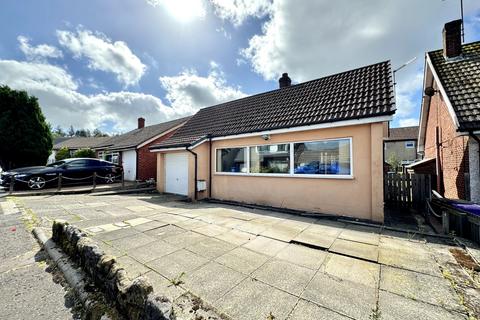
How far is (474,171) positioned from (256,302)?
298 inches

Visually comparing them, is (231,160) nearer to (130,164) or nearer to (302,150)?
(302,150)

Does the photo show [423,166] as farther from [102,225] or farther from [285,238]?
[102,225]

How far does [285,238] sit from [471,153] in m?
6.17

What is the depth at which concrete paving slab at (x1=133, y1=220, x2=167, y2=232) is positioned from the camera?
5.23 meters

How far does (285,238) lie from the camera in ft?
15.3

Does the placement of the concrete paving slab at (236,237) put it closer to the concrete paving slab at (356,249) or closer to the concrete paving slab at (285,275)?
the concrete paving slab at (285,275)

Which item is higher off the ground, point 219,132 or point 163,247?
point 219,132

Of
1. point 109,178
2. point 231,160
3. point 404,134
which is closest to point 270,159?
point 231,160

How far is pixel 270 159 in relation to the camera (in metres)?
8.23

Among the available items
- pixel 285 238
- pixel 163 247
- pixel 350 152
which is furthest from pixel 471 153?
pixel 163 247

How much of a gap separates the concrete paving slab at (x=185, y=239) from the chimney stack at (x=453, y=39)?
41.0 feet

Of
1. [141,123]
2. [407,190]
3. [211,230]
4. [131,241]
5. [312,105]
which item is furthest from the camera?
[141,123]

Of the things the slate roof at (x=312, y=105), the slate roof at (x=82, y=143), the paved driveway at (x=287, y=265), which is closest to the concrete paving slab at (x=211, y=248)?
the paved driveway at (x=287, y=265)

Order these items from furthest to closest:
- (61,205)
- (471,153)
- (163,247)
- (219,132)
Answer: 1. (219,132)
2. (61,205)
3. (471,153)
4. (163,247)
